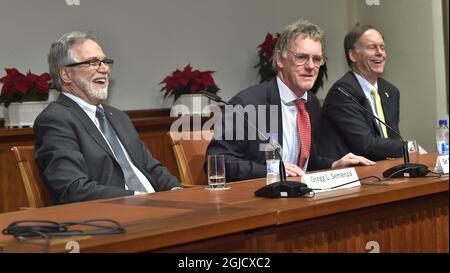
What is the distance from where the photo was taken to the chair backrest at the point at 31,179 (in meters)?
3.25

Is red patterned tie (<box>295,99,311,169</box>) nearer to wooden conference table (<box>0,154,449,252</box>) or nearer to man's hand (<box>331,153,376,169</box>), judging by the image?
man's hand (<box>331,153,376,169</box>)

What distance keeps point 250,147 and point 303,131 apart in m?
0.31

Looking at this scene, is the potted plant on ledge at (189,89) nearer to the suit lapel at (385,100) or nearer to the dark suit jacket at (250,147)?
the suit lapel at (385,100)

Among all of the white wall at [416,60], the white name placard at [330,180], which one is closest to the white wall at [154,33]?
the white wall at [416,60]

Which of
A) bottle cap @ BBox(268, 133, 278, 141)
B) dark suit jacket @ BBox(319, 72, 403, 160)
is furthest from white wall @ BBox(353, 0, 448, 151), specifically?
bottle cap @ BBox(268, 133, 278, 141)

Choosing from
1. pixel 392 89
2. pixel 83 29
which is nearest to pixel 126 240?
pixel 392 89

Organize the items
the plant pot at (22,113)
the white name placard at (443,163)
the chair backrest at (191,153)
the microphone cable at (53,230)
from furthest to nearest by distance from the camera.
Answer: the plant pot at (22,113) → the chair backrest at (191,153) → the white name placard at (443,163) → the microphone cable at (53,230)

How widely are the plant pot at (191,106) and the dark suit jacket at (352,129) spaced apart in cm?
147

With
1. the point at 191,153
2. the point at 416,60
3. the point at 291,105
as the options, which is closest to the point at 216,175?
the point at 191,153

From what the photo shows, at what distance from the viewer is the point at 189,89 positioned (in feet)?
18.9

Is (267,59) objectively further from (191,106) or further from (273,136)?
(273,136)

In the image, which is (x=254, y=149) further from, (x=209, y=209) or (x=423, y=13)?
(x=423, y=13)

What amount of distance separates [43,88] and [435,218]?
117 inches

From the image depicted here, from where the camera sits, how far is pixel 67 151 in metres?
3.23
